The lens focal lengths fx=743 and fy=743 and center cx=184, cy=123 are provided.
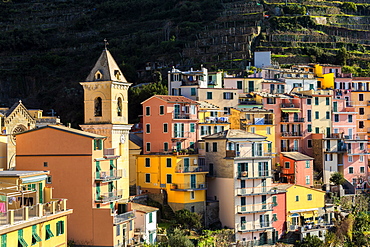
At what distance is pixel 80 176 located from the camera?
4897 centimetres

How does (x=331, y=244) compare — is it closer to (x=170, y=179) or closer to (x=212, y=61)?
(x=170, y=179)

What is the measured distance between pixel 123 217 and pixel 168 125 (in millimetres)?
14610

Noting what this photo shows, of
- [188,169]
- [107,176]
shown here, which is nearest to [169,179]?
[188,169]

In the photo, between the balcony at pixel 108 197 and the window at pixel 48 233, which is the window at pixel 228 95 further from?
the window at pixel 48 233

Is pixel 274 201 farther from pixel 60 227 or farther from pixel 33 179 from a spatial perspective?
pixel 33 179

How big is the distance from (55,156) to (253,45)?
5028 cm

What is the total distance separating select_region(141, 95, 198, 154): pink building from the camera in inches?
2484

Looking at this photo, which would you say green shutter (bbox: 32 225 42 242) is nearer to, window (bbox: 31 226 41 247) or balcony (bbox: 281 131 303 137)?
window (bbox: 31 226 41 247)

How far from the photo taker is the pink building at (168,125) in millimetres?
63094

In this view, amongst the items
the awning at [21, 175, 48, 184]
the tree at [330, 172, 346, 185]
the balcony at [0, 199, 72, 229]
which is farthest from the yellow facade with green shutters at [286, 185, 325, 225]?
the awning at [21, 175, 48, 184]

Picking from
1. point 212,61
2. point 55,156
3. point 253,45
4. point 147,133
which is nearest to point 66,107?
point 212,61

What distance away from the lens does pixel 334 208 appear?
2699 inches

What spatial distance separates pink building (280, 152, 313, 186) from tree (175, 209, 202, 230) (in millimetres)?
14328

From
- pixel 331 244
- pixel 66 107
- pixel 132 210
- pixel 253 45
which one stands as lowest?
pixel 331 244
